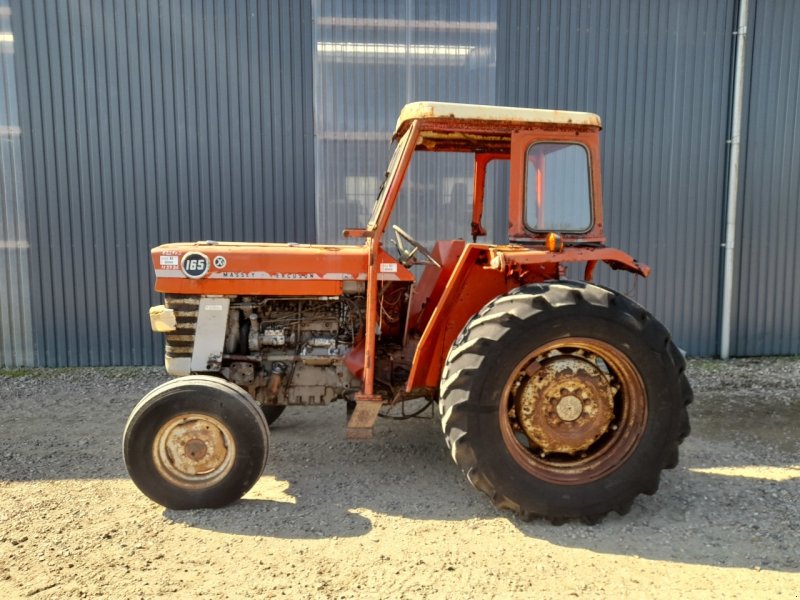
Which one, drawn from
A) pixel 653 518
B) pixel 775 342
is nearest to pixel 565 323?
pixel 653 518

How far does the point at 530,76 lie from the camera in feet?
21.4

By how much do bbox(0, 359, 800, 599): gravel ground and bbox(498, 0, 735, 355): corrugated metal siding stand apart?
3.04 meters

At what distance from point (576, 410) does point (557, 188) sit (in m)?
1.27

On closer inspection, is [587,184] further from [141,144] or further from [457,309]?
[141,144]

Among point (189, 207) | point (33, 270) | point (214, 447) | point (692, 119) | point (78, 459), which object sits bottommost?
point (78, 459)

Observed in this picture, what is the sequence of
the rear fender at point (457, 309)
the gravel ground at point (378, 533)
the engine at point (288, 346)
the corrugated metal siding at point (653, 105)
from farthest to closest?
the corrugated metal siding at point (653, 105)
the engine at point (288, 346)
the rear fender at point (457, 309)
the gravel ground at point (378, 533)

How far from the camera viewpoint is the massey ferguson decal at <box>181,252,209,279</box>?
11.3 feet

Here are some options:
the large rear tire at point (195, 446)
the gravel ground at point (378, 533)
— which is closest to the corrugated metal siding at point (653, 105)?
the gravel ground at point (378, 533)

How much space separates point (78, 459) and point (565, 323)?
3351mm

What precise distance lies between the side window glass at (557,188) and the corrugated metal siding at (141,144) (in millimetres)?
3673

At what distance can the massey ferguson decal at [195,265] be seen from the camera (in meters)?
3.45

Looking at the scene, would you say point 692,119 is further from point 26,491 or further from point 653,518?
point 26,491

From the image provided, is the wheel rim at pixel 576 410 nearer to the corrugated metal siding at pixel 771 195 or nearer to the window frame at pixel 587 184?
the window frame at pixel 587 184

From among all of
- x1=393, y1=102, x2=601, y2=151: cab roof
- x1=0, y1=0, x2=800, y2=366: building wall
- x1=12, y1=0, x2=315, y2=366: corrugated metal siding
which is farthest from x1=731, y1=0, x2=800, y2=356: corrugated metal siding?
x1=12, y1=0, x2=315, y2=366: corrugated metal siding
